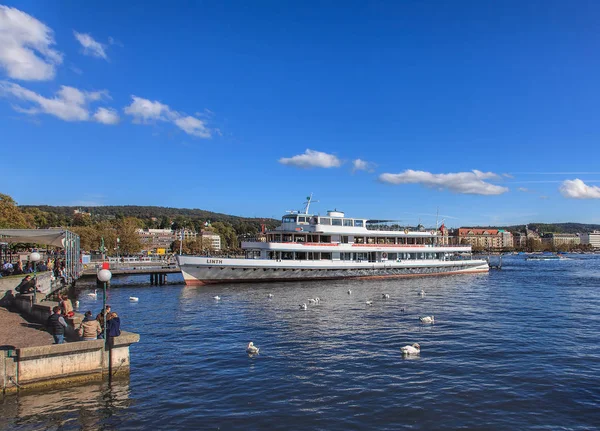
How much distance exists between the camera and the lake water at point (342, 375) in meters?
12.2

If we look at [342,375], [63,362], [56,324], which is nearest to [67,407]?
[63,362]

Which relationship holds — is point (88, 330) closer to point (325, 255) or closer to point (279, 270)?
point (279, 270)

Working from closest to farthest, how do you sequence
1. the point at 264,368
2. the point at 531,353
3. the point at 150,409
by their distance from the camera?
the point at 150,409, the point at 264,368, the point at 531,353

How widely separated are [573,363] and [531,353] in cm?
175

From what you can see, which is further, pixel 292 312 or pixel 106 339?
pixel 292 312

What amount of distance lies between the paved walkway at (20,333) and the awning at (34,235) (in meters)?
14.0

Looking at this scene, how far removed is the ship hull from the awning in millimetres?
12702

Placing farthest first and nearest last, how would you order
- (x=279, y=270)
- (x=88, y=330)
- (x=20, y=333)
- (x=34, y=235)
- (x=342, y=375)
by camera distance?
1. (x=279, y=270)
2. (x=34, y=235)
3. (x=20, y=333)
4. (x=342, y=375)
5. (x=88, y=330)

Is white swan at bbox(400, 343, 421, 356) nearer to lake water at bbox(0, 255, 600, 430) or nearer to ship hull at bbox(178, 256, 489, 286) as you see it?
lake water at bbox(0, 255, 600, 430)

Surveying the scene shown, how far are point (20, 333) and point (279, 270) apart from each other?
3561 cm

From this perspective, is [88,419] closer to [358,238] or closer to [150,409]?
[150,409]

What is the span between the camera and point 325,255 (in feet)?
180

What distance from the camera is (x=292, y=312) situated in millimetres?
30016

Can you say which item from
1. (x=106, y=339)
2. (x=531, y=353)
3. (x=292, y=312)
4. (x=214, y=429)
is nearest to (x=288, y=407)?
(x=214, y=429)
